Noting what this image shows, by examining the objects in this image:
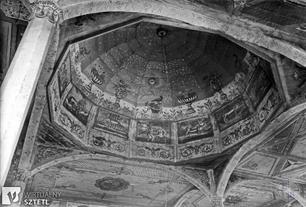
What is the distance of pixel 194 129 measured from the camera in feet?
40.0

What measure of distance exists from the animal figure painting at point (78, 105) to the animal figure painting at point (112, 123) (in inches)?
19.4

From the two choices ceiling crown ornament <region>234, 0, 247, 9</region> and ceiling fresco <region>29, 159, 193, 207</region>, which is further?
ceiling fresco <region>29, 159, 193, 207</region>

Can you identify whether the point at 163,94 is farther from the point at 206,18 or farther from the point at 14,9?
the point at 14,9

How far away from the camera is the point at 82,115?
1123 cm

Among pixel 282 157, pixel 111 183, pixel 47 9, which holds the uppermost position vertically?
pixel 282 157

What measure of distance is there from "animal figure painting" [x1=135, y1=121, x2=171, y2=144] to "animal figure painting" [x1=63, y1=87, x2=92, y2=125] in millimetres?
2030

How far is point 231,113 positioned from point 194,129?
149 centimetres

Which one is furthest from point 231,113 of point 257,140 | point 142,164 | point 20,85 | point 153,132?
point 20,85

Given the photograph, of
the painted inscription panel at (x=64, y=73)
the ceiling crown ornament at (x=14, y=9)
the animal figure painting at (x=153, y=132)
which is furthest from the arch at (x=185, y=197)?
the ceiling crown ornament at (x=14, y=9)

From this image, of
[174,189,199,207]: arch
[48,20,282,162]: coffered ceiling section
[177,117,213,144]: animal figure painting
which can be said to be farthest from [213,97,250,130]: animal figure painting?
[174,189,199,207]: arch

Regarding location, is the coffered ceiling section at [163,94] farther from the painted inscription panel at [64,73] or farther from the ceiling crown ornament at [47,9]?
the ceiling crown ornament at [47,9]

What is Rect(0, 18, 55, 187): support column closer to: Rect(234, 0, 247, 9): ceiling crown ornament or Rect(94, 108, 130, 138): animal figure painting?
Rect(234, 0, 247, 9): ceiling crown ornament

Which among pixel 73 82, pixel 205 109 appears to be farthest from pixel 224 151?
pixel 73 82

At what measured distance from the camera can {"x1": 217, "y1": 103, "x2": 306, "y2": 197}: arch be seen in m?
9.77
